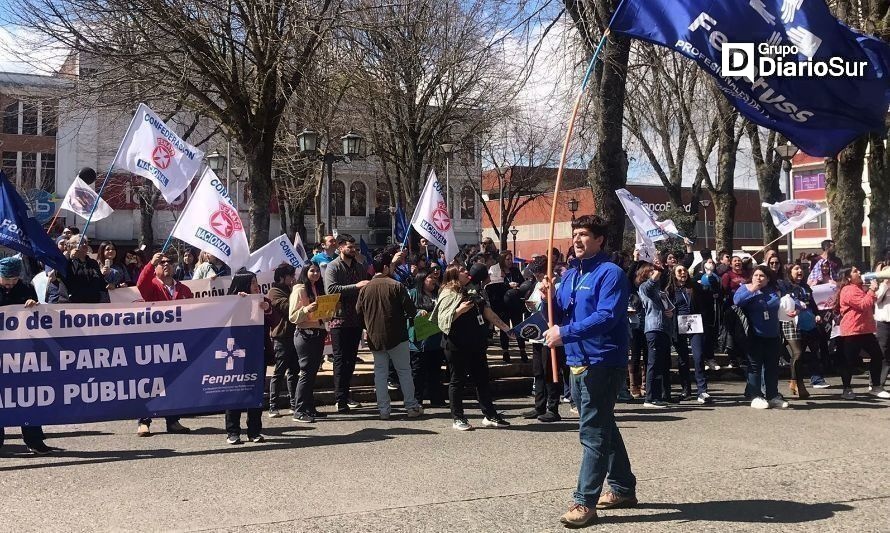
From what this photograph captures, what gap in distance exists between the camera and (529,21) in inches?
523

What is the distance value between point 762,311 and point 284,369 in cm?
604

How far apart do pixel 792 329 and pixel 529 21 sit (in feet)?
21.2

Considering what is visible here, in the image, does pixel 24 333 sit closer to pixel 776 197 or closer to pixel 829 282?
pixel 829 282

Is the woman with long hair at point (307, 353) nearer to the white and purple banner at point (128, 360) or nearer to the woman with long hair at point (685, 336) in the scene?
the white and purple banner at point (128, 360)

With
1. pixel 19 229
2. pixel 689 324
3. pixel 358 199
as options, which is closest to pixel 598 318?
pixel 19 229

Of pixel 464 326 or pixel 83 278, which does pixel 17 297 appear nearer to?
pixel 83 278

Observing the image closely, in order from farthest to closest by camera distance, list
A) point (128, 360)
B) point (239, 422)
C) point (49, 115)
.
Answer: point (49, 115) < point (239, 422) < point (128, 360)

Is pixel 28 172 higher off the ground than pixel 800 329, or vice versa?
pixel 28 172

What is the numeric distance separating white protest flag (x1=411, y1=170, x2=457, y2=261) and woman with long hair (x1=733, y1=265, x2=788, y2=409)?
582 cm

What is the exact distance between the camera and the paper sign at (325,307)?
29.5 feet

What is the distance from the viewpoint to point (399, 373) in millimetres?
9641

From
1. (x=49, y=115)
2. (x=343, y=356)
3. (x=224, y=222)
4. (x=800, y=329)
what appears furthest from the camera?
(x=49, y=115)

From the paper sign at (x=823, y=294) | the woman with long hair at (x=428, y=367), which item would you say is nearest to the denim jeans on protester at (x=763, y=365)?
the paper sign at (x=823, y=294)

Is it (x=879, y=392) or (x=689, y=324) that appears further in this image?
(x=879, y=392)
